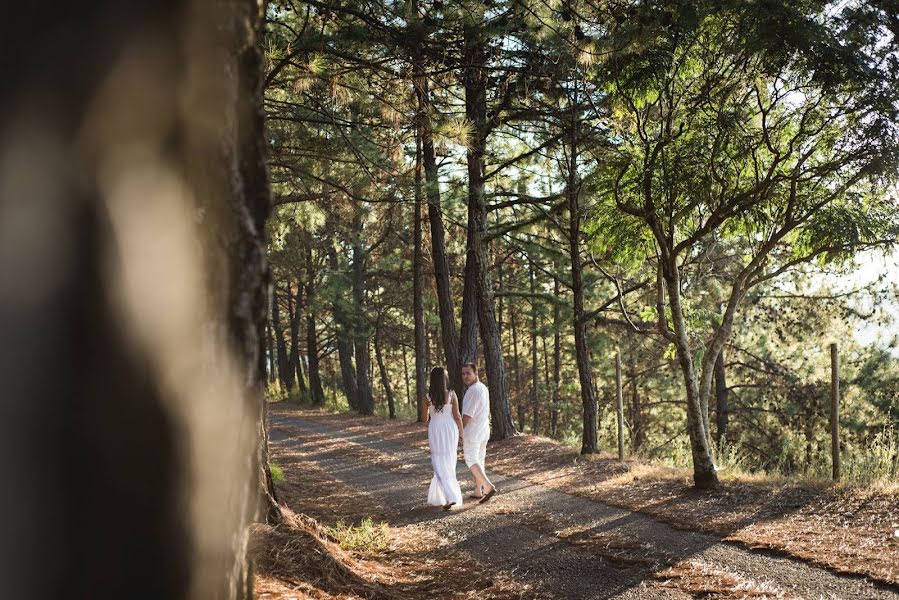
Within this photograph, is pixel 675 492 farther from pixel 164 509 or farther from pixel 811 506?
pixel 164 509

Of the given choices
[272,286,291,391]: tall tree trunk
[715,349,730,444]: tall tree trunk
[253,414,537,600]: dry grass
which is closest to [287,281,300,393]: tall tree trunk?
[272,286,291,391]: tall tree trunk

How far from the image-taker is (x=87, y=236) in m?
1.78

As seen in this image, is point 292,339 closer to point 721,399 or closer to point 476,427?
point 721,399

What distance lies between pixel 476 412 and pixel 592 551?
3.66m

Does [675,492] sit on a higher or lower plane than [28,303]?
lower

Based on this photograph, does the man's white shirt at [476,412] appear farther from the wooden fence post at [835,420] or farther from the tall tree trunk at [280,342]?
the tall tree trunk at [280,342]

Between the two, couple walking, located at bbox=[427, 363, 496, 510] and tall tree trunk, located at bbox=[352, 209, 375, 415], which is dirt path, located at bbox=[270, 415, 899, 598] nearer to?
couple walking, located at bbox=[427, 363, 496, 510]

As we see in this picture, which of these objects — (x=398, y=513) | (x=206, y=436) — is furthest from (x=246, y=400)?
(x=398, y=513)

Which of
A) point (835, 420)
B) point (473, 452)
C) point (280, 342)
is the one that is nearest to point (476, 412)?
point (473, 452)

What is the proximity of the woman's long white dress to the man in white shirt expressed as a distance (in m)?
0.23

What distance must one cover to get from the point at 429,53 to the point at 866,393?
946 inches

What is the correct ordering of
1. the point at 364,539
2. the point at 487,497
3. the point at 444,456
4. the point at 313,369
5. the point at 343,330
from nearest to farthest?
the point at 364,539
the point at 444,456
the point at 487,497
the point at 343,330
the point at 313,369

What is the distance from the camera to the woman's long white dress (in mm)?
10094

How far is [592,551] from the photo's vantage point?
23.9 ft
